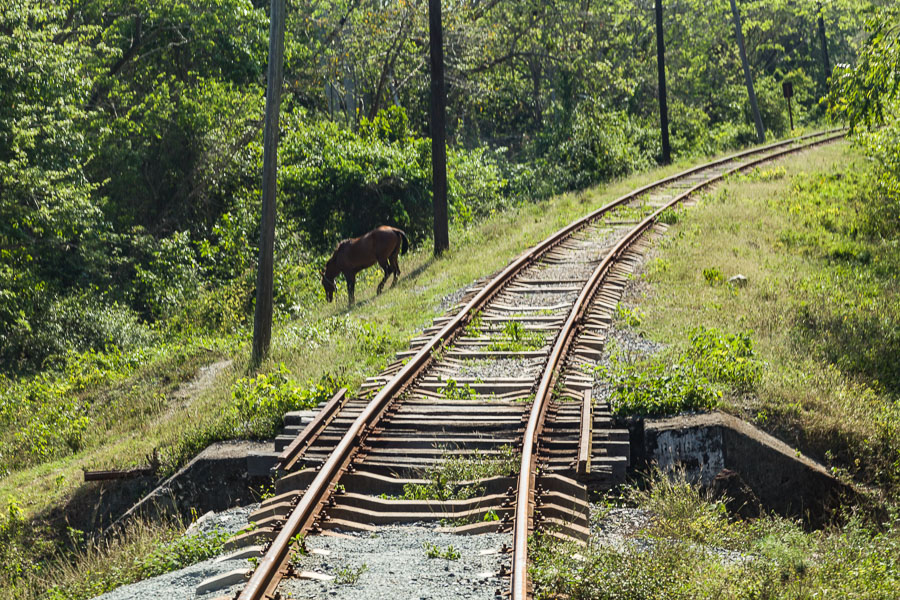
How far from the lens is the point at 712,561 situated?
19.7ft

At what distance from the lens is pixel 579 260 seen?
16.4 meters

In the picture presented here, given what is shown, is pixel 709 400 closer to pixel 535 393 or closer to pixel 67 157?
pixel 535 393

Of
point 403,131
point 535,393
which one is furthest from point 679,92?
point 535,393

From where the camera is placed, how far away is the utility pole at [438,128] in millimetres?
18859

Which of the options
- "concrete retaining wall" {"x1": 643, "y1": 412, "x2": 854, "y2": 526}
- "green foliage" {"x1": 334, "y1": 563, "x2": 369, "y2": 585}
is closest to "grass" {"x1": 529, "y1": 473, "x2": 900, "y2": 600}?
"concrete retaining wall" {"x1": 643, "y1": 412, "x2": 854, "y2": 526}

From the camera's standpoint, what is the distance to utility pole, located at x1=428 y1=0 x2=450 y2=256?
61.9 feet

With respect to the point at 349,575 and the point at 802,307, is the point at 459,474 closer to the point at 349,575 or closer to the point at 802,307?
the point at 349,575

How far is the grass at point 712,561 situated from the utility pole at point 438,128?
530 inches

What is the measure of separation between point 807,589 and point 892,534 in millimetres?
Answer: 2104

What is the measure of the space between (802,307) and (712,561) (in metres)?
7.69

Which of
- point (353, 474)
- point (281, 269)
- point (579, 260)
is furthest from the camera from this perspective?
point (281, 269)

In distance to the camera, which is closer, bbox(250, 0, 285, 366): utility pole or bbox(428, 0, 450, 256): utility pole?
bbox(250, 0, 285, 366): utility pole

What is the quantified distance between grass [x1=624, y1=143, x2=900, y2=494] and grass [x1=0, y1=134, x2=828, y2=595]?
140 inches

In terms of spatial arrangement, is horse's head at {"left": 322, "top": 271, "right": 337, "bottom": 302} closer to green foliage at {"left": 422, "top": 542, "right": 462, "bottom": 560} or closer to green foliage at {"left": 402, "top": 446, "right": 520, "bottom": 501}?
green foliage at {"left": 402, "top": 446, "right": 520, "bottom": 501}
